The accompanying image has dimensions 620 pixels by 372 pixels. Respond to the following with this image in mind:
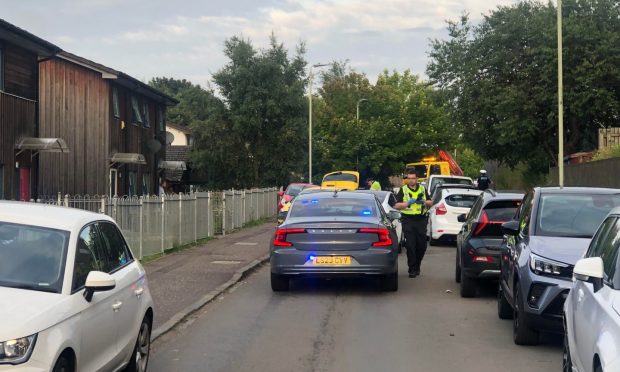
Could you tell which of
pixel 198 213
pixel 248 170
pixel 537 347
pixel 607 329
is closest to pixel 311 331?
pixel 537 347

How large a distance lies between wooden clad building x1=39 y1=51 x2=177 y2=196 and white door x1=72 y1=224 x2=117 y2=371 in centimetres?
1958

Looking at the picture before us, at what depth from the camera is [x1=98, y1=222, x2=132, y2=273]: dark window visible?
6315mm

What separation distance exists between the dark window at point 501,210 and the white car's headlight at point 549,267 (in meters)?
3.90

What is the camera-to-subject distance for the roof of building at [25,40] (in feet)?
65.2

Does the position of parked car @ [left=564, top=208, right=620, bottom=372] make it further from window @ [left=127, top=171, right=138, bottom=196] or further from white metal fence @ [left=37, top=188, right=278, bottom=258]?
window @ [left=127, top=171, right=138, bottom=196]

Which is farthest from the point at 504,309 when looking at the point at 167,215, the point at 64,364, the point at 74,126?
the point at 74,126

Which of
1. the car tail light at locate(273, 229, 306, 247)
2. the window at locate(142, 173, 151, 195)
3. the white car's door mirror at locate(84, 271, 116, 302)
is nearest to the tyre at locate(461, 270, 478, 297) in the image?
the car tail light at locate(273, 229, 306, 247)

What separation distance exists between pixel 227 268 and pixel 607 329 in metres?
11.3

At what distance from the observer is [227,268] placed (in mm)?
15180

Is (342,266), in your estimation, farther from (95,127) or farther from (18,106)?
(95,127)

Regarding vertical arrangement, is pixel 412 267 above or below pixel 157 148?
below

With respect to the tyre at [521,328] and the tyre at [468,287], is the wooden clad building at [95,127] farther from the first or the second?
the tyre at [521,328]

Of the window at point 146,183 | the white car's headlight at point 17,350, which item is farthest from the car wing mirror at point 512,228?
the window at point 146,183

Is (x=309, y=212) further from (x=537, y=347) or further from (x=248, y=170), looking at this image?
(x=248, y=170)
